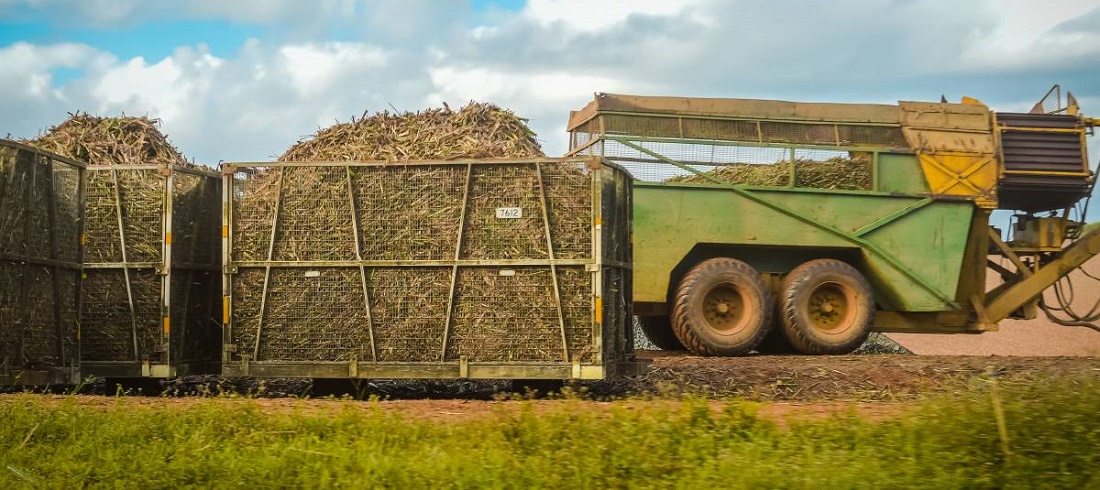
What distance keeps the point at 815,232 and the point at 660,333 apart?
3.00 meters

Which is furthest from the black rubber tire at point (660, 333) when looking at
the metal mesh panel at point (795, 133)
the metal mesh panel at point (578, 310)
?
the metal mesh panel at point (578, 310)

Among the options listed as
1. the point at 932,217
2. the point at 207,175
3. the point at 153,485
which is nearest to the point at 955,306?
the point at 932,217

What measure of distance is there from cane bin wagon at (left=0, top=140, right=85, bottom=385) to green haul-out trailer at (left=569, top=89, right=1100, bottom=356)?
6.78 metres

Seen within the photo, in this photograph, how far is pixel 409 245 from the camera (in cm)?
1148

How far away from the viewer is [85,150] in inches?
533

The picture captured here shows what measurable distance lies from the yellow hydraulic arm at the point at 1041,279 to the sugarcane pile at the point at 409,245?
9.18 meters

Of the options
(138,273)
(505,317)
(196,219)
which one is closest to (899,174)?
(505,317)

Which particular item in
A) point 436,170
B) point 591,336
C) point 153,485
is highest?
point 436,170

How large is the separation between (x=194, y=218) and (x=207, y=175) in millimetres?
478

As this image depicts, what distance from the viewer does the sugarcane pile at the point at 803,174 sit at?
1644 centimetres

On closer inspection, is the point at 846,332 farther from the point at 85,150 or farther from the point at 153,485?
the point at 153,485

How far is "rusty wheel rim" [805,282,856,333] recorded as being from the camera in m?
16.6

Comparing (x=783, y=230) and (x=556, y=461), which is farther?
(x=783, y=230)

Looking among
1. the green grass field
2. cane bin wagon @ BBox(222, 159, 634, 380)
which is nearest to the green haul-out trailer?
cane bin wagon @ BBox(222, 159, 634, 380)
